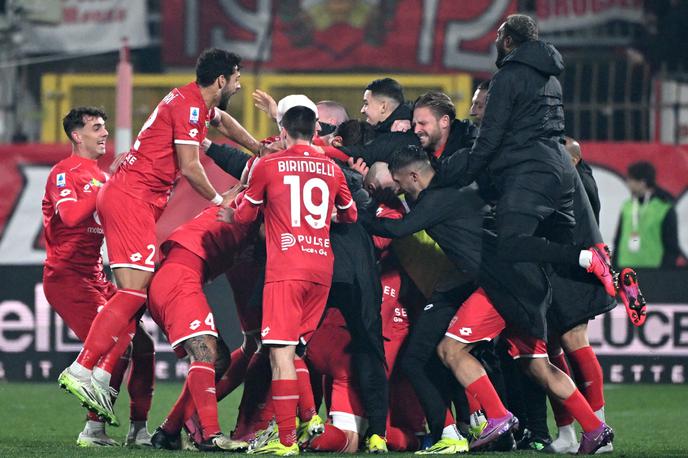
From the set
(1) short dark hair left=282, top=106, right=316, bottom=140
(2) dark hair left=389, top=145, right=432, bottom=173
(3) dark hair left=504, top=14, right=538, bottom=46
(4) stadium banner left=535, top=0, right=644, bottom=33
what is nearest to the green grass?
(2) dark hair left=389, top=145, right=432, bottom=173

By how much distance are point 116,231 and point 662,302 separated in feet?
20.1

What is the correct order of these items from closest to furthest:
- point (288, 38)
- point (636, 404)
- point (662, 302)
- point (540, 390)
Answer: point (540, 390), point (636, 404), point (662, 302), point (288, 38)

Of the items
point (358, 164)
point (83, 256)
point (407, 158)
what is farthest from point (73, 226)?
point (407, 158)

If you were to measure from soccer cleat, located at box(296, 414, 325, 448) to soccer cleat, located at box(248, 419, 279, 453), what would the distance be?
0.15 metres

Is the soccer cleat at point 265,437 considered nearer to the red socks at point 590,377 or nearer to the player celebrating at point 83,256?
the player celebrating at point 83,256

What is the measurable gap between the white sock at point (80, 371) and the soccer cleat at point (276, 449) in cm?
104

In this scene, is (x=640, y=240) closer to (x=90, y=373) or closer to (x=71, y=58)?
(x=90, y=373)

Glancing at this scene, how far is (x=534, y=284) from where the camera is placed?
796 centimetres

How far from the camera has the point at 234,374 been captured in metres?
8.55

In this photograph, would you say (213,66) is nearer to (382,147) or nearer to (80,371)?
(382,147)

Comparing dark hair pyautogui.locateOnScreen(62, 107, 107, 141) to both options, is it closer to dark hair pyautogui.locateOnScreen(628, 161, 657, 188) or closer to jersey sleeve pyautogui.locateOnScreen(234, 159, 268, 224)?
jersey sleeve pyautogui.locateOnScreen(234, 159, 268, 224)

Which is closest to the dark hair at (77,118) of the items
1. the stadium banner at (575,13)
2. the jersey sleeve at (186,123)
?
the jersey sleeve at (186,123)

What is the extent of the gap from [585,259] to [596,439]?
101cm

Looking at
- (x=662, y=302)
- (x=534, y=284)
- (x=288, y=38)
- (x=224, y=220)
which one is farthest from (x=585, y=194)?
(x=288, y=38)
